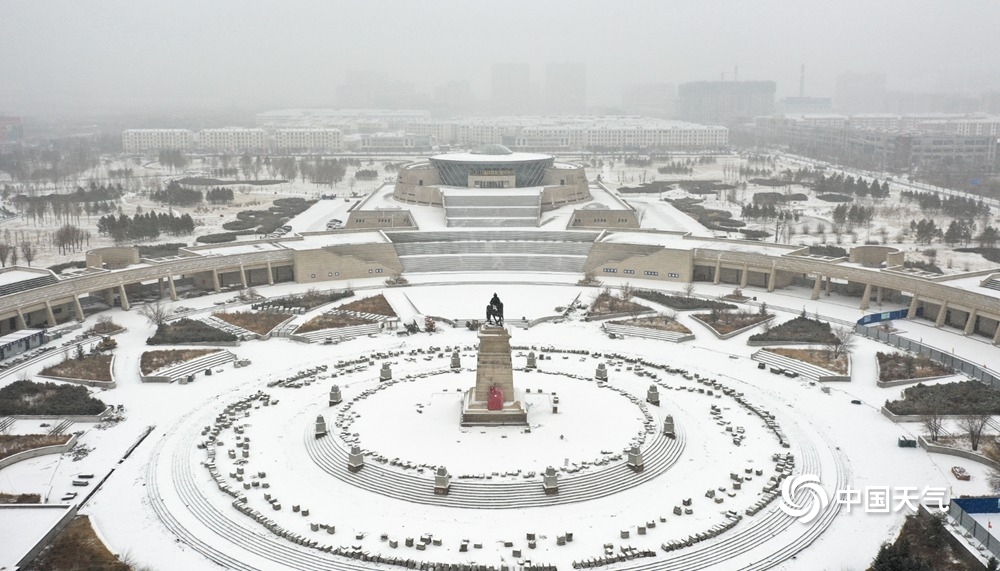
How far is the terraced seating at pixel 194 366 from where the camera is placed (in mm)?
34031

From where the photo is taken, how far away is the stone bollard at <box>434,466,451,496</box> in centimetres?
2327

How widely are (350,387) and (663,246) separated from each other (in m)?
27.3

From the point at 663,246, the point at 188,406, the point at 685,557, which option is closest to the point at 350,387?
the point at 188,406

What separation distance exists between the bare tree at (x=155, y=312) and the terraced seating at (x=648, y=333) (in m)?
23.3

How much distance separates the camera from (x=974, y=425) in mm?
26438

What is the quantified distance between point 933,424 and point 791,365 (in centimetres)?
837

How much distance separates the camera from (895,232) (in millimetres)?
68250

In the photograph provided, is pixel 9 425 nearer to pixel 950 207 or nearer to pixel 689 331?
pixel 689 331

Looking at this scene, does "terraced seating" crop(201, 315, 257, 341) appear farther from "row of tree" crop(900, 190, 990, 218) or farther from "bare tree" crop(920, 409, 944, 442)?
"row of tree" crop(900, 190, 990, 218)

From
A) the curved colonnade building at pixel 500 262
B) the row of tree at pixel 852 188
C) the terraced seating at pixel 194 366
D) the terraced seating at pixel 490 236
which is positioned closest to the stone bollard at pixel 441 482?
the terraced seating at pixel 194 366

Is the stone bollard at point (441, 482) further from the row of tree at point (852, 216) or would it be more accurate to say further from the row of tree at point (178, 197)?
the row of tree at point (178, 197)

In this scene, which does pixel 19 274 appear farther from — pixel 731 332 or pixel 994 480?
pixel 994 480

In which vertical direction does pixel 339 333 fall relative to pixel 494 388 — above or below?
below

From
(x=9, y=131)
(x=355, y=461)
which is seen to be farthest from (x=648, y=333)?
(x=9, y=131)
